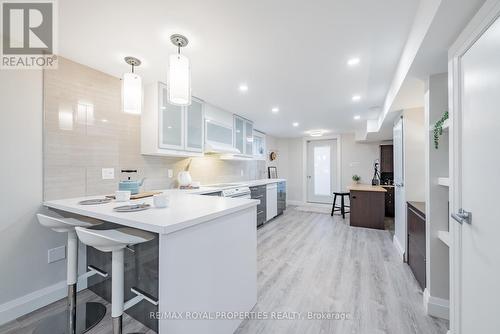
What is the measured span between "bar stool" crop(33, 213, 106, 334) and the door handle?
237 centimetres

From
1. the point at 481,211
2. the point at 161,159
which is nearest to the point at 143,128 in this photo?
the point at 161,159

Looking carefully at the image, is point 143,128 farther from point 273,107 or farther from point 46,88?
point 273,107

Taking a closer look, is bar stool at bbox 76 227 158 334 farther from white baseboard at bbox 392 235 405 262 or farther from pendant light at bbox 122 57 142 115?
white baseboard at bbox 392 235 405 262

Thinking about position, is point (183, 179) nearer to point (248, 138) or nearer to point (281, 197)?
point (248, 138)

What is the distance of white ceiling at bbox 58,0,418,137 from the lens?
1.36 meters

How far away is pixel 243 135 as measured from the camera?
14.1 ft

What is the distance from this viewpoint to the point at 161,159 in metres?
2.89

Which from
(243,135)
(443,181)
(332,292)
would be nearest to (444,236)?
(443,181)

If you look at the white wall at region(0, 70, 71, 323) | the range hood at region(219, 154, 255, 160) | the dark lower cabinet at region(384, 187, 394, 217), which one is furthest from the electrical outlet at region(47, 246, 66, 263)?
the dark lower cabinet at region(384, 187, 394, 217)

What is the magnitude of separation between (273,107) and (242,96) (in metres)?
0.77

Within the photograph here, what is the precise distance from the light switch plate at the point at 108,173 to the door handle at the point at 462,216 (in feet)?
10.00

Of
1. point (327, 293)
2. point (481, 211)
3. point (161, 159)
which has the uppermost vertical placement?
point (161, 159)

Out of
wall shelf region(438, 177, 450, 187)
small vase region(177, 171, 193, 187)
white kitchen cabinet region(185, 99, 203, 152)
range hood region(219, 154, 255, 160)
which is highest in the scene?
white kitchen cabinet region(185, 99, 203, 152)

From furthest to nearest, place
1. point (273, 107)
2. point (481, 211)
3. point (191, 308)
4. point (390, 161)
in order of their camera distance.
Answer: point (390, 161) < point (273, 107) < point (191, 308) < point (481, 211)
